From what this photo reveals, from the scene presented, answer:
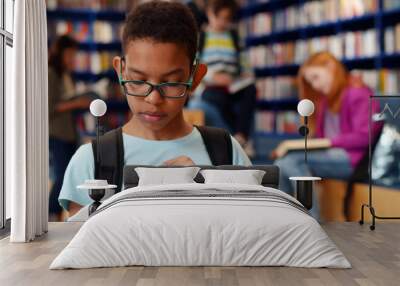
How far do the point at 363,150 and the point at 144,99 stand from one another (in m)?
2.50

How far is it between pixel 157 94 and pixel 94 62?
0.92 metres

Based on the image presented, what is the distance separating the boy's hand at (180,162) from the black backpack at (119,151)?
248 millimetres

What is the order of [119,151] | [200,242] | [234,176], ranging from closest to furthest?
[200,242], [234,176], [119,151]

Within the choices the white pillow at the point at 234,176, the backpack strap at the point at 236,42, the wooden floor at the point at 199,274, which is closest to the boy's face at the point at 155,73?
the backpack strap at the point at 236,42

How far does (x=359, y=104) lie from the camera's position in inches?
272

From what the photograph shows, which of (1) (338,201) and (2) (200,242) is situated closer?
(2) (200,242)

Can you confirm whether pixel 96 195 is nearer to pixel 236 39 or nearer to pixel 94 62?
pixel 94 62

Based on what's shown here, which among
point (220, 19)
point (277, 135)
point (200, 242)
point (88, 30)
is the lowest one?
point (200, 242)

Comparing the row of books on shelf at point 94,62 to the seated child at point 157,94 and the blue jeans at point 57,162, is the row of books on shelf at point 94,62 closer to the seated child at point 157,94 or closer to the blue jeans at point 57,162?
the seated child at point 157,94

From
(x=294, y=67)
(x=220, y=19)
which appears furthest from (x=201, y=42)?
(x=294, y=67)

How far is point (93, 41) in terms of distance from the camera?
7.05 metres

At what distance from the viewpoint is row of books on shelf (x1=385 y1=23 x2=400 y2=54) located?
22.5 ft

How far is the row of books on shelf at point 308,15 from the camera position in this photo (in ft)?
22.8

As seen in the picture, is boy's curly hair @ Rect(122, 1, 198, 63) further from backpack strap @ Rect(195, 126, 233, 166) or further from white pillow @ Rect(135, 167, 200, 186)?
white pillow @ Rect(135, 167, 200, 186)
